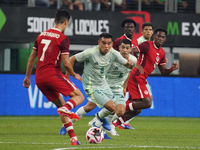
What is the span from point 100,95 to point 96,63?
22.1 inches

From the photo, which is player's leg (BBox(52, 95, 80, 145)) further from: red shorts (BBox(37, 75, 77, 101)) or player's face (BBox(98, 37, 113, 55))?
player's face (BBox(98, 37, 113, 55))

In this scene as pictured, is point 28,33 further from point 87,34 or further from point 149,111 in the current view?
point 149,111

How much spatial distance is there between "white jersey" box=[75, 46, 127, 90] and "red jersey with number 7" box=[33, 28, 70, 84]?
3.86 ft

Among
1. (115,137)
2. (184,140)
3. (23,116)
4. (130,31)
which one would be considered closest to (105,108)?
(115,137)

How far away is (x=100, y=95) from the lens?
27.9 feet

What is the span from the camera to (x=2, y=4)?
17.0 meters

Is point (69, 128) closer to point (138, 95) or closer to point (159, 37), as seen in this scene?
point (138, 95)

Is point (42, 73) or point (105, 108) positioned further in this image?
point (105, 108)

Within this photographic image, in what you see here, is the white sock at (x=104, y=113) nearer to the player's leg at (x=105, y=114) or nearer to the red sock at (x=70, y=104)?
the player's leg at (x=105, y=114)

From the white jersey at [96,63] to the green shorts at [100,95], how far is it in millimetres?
78

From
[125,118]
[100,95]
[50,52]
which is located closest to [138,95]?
[125,118]

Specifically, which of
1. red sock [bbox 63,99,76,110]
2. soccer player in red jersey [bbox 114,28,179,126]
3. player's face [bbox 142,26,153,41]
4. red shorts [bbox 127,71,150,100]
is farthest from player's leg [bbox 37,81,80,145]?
player's face [bbox 142,26,153,41]

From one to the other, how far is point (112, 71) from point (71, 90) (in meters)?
2.33

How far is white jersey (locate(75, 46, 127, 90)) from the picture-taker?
862 centimetres
